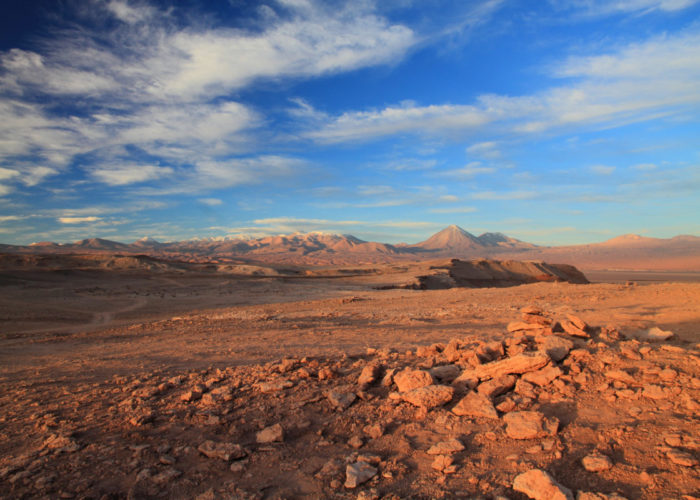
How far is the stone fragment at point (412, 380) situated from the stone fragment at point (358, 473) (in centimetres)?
152

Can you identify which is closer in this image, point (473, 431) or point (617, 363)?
point (473, 431)

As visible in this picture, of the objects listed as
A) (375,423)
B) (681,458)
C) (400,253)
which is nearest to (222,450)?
(375,423)

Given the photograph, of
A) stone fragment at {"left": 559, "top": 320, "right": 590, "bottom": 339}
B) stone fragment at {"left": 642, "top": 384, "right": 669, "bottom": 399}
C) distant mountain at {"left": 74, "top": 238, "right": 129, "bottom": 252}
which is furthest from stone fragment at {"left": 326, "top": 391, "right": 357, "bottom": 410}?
distant mountain at {"left": 74, "top": 238, "right": 129, "bottom": 252}

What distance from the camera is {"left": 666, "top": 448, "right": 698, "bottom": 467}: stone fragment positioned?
3303 mm

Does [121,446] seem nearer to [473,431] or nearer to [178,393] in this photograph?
[178,393]

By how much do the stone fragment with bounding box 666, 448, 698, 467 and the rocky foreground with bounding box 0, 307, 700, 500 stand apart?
1cm

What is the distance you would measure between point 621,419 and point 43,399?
744 centimetres

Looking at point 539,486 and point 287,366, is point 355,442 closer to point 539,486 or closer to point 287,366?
point 539,486

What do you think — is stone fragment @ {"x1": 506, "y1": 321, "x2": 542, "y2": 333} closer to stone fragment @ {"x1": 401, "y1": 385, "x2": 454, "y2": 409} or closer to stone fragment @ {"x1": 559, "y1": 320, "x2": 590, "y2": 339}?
stone fragment @ {"x1": 559, "y1": 320, "x2": 590, "y2": 339}

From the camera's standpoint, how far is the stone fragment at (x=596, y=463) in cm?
343

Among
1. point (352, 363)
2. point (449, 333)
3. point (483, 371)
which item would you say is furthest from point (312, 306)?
point (483, 371)

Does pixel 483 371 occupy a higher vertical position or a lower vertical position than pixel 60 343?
higher

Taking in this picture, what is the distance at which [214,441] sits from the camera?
14.2 ft

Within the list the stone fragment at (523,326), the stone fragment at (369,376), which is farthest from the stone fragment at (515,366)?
the stone fragment at (523,326)
